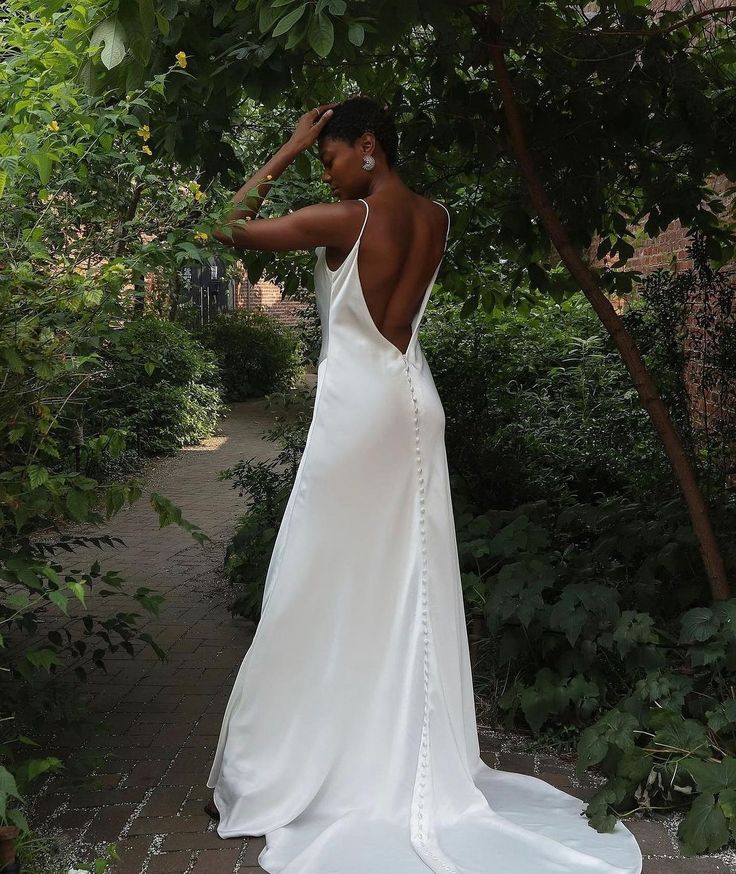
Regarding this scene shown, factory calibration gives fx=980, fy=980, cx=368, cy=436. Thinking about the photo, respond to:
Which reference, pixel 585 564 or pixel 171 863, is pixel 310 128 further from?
pixel 585 564

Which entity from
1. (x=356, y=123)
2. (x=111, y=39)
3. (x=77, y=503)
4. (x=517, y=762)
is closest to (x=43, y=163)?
(x=111, y=39)

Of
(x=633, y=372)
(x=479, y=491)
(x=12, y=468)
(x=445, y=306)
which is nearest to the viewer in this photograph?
(x=12, y=468)

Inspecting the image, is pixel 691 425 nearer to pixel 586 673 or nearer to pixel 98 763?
pixel 586 673

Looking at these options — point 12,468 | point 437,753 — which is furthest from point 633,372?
point 12,468

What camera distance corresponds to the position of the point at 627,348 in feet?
12.3

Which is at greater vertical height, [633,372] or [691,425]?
[633,372]

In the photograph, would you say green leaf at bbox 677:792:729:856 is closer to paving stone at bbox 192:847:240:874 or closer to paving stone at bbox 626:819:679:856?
paving stone at bbox 626:819:679:856

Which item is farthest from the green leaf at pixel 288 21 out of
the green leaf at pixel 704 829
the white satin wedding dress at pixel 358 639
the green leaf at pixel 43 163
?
the green leaf at pixel 704 829

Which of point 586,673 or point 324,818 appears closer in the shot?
point 324,818

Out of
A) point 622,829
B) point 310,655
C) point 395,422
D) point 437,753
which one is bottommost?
point 622,829

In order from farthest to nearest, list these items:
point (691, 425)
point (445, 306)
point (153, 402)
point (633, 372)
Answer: point (153, 402), point (445, 306), point (691, 425), point (633, 372)

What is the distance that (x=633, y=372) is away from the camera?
12.3 ft

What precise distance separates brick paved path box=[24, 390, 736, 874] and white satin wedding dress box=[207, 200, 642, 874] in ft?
0.45

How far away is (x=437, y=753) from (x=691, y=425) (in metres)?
2.95
